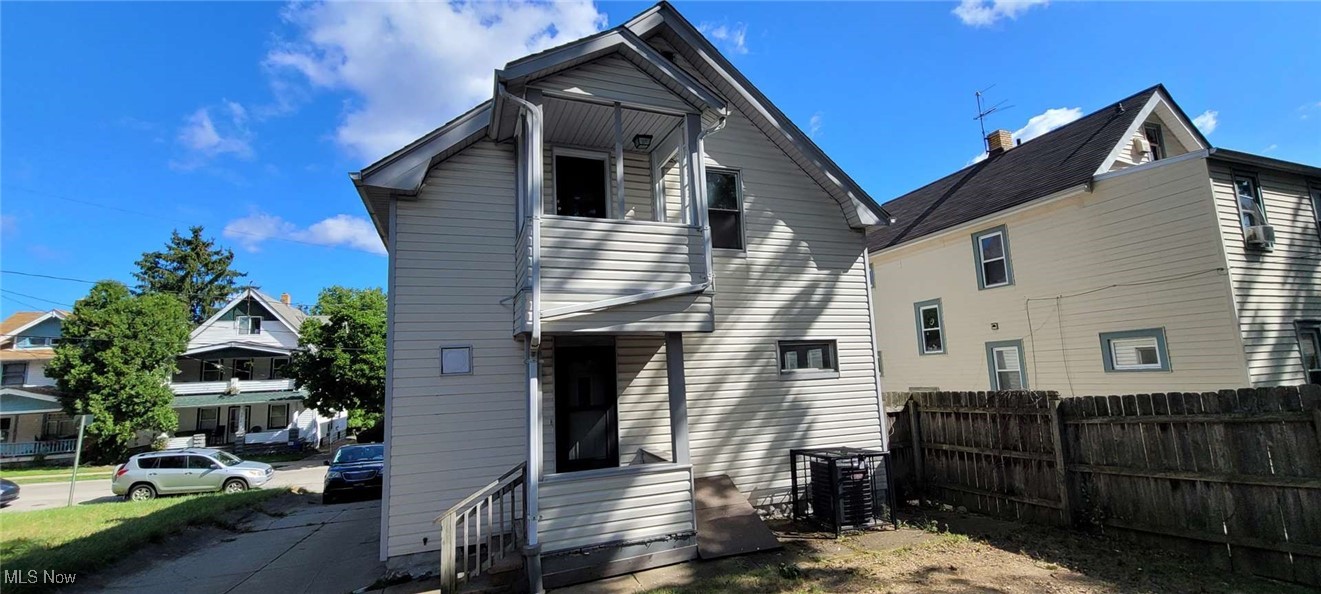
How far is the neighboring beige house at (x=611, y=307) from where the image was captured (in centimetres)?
600

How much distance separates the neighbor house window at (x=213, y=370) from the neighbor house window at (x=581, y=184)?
31300 millimetres

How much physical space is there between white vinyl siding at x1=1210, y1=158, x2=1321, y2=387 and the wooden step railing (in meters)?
12.1

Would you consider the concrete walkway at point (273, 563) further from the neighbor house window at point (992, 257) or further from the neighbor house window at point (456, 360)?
the neighbor house window at point (992, 257)

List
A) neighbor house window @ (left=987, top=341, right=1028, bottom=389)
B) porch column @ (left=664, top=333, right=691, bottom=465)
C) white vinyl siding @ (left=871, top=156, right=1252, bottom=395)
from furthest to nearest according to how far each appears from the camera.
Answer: neighbor house window @ (left=987, top=341, right=1028, bottom=389)
white vinyl siding @ (left=871, top=156, right=1252, bottom=395)
porch column @ (left=664, top=333, right=691, bottom=465)

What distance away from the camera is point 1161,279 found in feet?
33.4

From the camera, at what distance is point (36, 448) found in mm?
26469

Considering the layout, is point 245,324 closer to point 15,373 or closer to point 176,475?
point 15,373

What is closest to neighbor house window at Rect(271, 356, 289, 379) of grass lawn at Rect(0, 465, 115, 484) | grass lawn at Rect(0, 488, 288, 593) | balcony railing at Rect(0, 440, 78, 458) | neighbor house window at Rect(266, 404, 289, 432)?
neighbor house window at Rect(266, 404, 289, 432)

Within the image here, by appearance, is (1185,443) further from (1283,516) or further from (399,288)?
(399,288)

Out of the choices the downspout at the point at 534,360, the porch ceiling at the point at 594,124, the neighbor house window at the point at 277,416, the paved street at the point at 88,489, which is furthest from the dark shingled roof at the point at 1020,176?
the neighbor house window at the point at 277,416

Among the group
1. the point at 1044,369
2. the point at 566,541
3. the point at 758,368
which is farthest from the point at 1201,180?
the point at 566,541

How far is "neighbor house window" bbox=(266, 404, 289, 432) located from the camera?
96.2 ft

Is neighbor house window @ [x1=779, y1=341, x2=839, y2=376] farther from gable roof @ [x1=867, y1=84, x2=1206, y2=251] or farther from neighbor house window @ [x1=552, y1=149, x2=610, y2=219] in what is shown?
gable roof @ [x1=867, y1=84, x2=1206, y2=251]

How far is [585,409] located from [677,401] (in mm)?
1391
